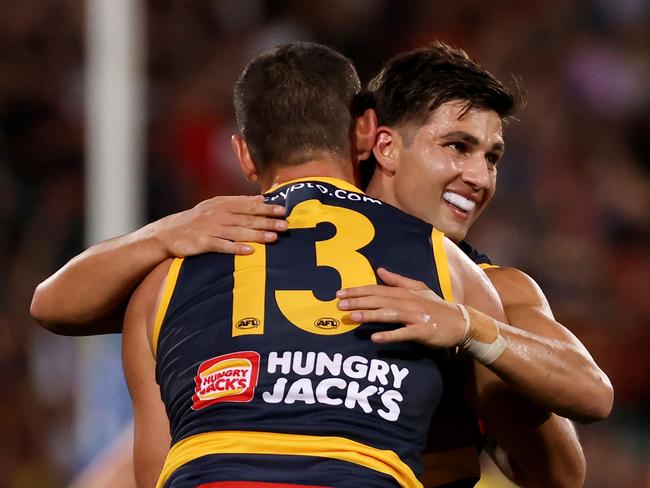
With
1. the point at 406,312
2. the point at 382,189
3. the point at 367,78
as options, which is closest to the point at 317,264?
the point at 406,312

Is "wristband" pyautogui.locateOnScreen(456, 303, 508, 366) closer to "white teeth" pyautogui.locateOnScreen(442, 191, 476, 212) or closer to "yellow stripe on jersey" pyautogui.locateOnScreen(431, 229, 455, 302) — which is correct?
"yellow stripe on jersey" pyautogui.locateOnScreen(431, 229, 455, 302)

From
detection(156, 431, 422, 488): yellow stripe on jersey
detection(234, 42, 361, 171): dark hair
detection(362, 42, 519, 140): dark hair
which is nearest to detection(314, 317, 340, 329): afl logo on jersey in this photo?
detection(156, 431, 422, 488): yellow stripe on jersey

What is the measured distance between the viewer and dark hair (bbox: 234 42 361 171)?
402 centimetres

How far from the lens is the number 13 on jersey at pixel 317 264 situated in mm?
3508

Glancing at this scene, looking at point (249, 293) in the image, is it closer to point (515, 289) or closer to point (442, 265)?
point (442, 265)

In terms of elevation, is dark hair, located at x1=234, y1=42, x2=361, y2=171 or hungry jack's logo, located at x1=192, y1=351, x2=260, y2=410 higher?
dark hair, located at x1=234, y1=42, x2=361, y2=171

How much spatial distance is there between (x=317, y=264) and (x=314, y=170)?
458mm

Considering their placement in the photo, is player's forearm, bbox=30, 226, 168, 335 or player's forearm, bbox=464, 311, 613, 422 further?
player's forearm, bbox=30, 226, 168, 335

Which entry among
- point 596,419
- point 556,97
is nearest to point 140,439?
point 596,419

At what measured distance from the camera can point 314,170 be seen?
13.0 ft

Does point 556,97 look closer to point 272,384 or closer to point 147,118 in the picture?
point 147,118

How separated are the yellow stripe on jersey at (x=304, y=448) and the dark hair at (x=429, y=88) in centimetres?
131

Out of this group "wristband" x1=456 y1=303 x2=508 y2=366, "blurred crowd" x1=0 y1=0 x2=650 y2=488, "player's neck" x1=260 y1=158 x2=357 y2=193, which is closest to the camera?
"wristband" x1=456 y1=303 x2=508 y2=366

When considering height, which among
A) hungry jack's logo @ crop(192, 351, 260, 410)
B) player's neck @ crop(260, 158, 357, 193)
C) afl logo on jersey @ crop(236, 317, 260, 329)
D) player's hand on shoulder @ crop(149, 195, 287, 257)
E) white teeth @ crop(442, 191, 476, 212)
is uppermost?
player's neck @ crop(260, 158, 357, 193)
